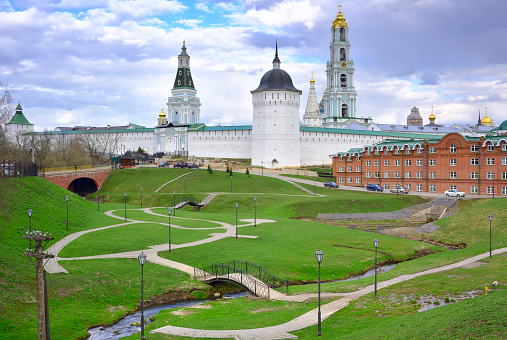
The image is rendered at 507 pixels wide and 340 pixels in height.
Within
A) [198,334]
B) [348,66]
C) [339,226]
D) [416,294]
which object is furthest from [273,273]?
[348,66]

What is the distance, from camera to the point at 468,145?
62.8 meters

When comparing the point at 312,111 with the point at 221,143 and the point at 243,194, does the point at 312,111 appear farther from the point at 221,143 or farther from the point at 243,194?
the point at 243,194

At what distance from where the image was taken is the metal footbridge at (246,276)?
26859mm

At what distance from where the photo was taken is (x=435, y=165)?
65938 mm

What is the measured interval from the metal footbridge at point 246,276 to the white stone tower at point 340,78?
109321mm

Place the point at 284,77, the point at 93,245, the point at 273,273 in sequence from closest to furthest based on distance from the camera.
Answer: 1. the point at 273,273
2. the point at 93,245
3. the point at 284,77

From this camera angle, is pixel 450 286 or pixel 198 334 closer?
pixel 198 334

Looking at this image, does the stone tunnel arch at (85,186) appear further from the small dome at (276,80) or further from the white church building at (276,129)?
the small dome at (276,80)

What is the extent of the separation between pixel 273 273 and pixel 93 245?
12355 millimetres

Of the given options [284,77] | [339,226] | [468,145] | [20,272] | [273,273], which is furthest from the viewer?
[284,77]

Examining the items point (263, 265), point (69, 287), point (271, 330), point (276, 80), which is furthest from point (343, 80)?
point (271, 330)

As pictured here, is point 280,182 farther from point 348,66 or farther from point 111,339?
point 348,66

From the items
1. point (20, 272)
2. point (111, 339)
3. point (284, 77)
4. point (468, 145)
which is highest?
point (284, 77)

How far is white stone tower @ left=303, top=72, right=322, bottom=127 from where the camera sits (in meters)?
156
